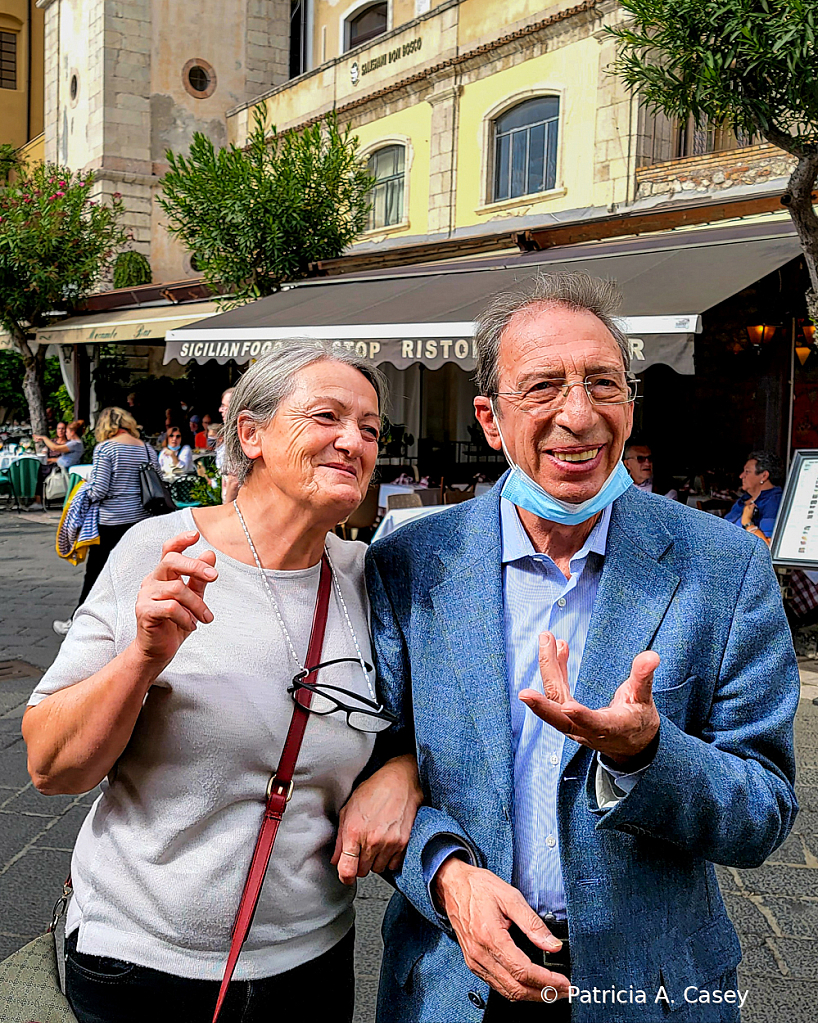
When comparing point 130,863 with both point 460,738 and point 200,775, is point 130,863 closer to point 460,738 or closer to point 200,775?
point 200,775

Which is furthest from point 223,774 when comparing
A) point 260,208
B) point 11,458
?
point 11,458

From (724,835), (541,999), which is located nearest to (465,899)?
(541,999)

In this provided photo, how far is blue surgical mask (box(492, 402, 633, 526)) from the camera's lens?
178 centimetres

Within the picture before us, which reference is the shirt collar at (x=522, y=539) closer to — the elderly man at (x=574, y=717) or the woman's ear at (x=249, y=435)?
the elderly man at (x=574, y=717)

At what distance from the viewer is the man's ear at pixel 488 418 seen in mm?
1957

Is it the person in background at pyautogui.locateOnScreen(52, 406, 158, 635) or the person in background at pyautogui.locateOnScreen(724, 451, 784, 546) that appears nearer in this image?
the person in background at pyautogui.locateOnScreen(52, 406, 158, 635)

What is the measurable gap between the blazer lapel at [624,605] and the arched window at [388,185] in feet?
64.7

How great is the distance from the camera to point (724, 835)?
5.03ft

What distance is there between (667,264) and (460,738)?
7.60m

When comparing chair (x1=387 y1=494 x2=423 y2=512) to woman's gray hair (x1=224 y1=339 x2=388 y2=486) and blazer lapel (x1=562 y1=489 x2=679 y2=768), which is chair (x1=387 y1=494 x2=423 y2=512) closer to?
woman's gray hair (x1=224 y1=339 x2=388 y2=486)

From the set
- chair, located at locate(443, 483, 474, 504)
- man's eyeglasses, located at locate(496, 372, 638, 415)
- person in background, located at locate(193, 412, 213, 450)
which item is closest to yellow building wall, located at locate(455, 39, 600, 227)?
person in background, located at locate(193, 412, 213, 450)

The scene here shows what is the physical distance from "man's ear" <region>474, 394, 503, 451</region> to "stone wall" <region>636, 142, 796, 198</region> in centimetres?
1232

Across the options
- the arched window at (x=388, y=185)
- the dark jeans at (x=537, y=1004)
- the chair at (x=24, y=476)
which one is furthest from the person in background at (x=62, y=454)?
the dark jeans at (x=537, y=1004)

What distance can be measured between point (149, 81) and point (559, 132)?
56.9ft
